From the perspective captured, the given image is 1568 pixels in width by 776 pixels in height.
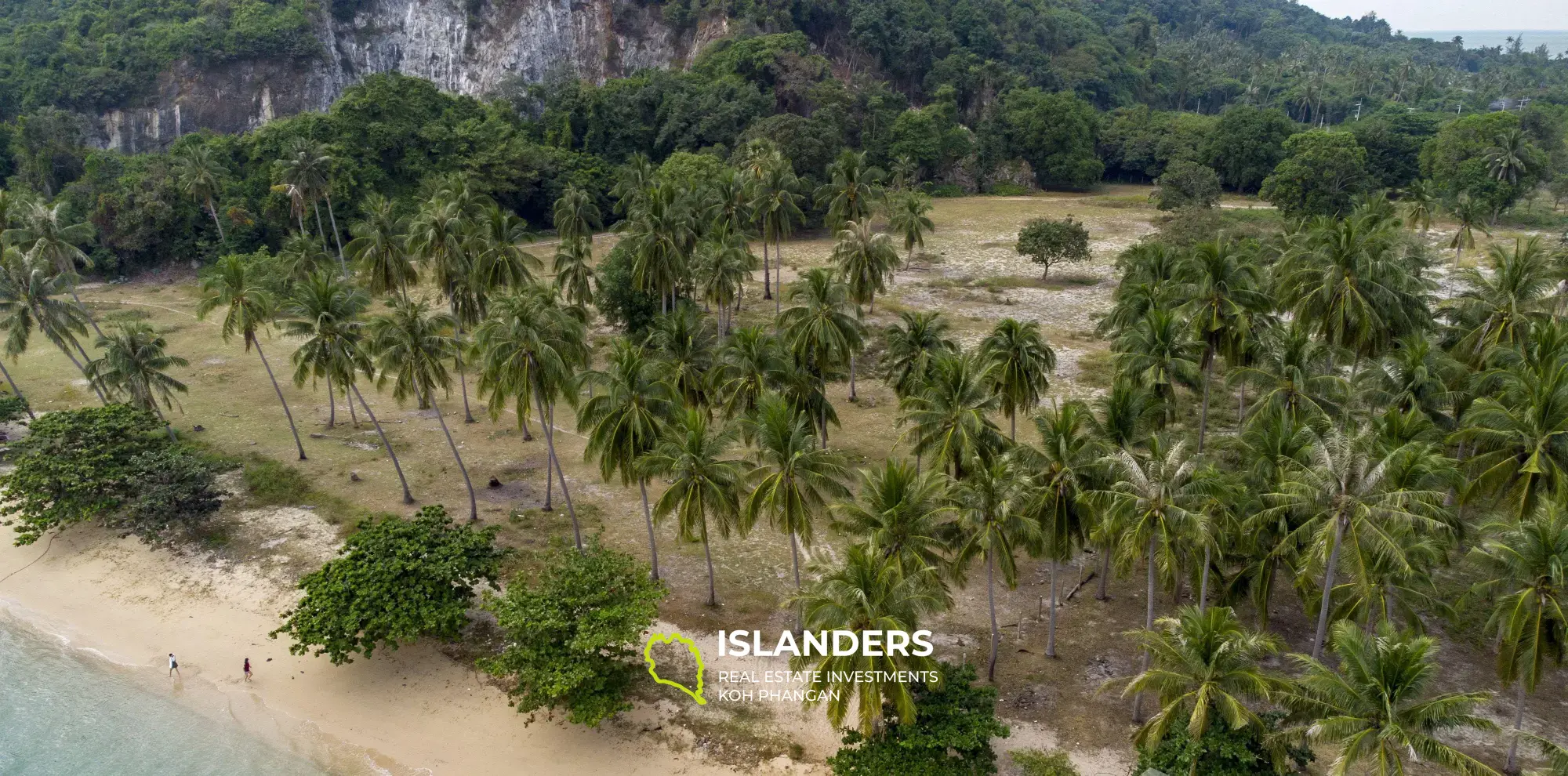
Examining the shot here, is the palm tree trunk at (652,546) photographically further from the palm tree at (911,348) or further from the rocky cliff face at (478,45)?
the rocky cliff face at (478,45)

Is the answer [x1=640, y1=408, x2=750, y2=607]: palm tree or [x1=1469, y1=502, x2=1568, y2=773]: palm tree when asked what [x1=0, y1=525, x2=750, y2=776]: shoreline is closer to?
[x1=640, y1=408, x2=750, y2=607]: palm tree

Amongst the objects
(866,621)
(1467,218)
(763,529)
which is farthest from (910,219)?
(866,621)

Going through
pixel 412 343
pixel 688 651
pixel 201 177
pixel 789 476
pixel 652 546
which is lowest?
pixel 688 651

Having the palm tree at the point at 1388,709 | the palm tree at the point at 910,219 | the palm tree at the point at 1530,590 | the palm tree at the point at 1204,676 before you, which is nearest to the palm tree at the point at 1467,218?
the palm tree at the point at 910,219

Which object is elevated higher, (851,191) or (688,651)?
(851,191)

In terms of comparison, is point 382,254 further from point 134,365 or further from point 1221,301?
point 1221,301

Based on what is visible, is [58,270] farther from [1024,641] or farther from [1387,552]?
[1387,552]
